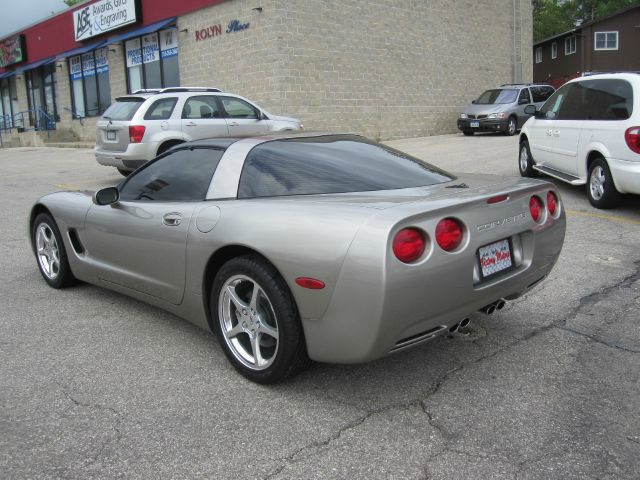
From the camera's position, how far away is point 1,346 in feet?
13.2

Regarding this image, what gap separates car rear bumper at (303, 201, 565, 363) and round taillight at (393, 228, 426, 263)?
0.17 feet

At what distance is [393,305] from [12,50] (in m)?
35.1

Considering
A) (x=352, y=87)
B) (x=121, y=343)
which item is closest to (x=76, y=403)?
(x=121, y=343)

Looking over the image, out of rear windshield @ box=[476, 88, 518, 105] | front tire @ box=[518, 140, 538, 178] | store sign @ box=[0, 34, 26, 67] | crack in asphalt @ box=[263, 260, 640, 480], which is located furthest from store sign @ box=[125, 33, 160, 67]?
crack in asphalt @ box=[263, 260, 640, 480]

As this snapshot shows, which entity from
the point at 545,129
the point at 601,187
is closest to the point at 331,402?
the point at 601,187

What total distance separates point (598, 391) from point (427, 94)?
21653mm

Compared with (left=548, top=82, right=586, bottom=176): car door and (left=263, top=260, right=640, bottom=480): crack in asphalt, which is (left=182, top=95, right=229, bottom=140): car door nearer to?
→ (left=548, top=82, right=586, bottom=176): car door

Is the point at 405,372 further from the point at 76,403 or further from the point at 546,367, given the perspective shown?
the point at 76,403

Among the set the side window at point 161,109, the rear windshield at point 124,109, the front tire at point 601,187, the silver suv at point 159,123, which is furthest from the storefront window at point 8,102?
the front tire at point 601,187

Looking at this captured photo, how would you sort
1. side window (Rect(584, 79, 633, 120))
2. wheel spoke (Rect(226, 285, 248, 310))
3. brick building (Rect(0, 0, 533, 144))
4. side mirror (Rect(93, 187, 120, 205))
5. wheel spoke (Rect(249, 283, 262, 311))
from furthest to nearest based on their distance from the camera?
brick building (Rect(0, 0, 533, 144)) < side window (Rect(584, 79, 633, 120)) < side mirror (Rect(93, 187, 120, 205)) < wheel spoke (Rect(226, 285, 248, 310)) < wheel spoke (Rect(249, 283, 262, 311))

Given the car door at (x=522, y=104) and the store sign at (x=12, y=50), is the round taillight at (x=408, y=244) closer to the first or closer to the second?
the car door at (x=522, y=104)

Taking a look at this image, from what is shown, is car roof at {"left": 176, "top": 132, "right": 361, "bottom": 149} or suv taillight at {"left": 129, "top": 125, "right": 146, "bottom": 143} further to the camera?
suv taillight at {"left": 129, "top": 125, "right": 146, "bottom": 143}

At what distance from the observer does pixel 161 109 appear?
1170cm

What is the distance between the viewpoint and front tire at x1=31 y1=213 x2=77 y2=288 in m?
5.07
